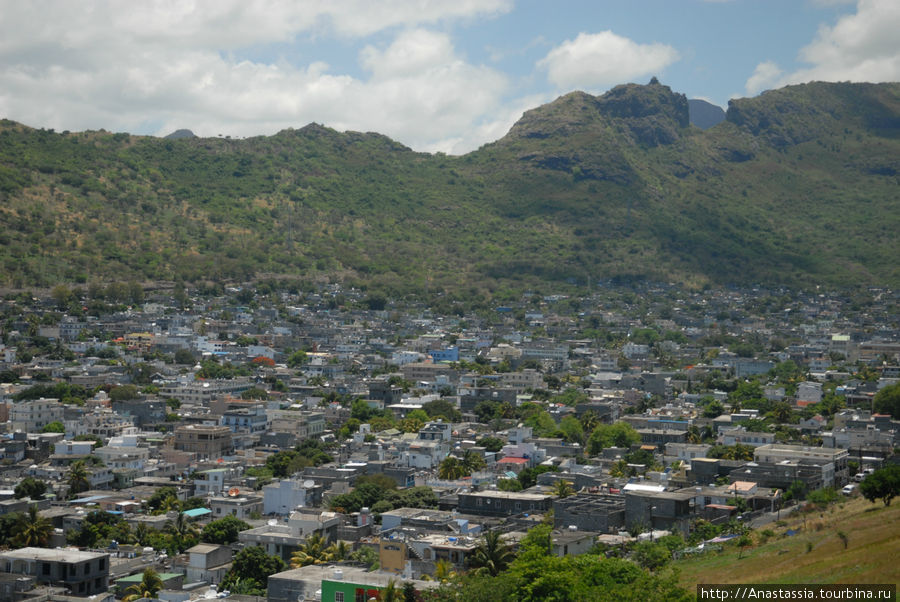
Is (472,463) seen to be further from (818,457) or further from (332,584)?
(332,584)

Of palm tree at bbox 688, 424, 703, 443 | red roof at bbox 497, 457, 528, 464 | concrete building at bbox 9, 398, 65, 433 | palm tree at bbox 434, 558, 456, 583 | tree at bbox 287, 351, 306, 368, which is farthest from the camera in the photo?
tree at bbox 287, 351, 306, 368

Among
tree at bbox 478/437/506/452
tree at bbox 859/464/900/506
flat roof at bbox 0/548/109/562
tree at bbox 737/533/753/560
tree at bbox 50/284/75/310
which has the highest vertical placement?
tree at bbox 50/284/75/310

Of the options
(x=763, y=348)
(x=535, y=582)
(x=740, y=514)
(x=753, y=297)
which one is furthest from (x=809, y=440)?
A: (x=753, y=297)

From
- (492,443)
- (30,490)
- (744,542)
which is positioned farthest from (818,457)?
(30,490)

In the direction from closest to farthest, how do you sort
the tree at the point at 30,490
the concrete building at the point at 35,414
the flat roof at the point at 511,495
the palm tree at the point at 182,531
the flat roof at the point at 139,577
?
the flat roof at the point at 139,577, the palm tree at the point at 182,531, the flat roof at the point at 511,495, the tree at the point at 30,490, the concrete building at the point at 35,414

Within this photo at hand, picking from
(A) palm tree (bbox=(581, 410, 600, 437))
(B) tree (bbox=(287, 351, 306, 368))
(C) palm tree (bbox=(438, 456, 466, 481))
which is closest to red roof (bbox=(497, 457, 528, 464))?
(C) palm tree (bbox=(438, 456, 466, 481))

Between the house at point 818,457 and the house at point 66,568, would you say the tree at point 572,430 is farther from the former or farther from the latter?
the house at point 66,568

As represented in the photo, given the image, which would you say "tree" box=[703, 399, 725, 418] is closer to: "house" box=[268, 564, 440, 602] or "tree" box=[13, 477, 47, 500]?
"tree" box=[13, 477, 47, 500]

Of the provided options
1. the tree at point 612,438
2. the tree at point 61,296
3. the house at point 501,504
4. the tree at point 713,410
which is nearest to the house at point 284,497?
the house at point 501,504

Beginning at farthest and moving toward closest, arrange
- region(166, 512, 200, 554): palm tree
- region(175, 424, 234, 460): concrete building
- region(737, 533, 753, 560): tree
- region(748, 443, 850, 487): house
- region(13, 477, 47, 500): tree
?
region(175, 424, 234, 460): concrete building, region(748, 443, 850, 487): house, region(13, 477, 47, 500): tree, region(166, 512, 200, 554): palm tree, region(737, 533, 753, 560): tree
